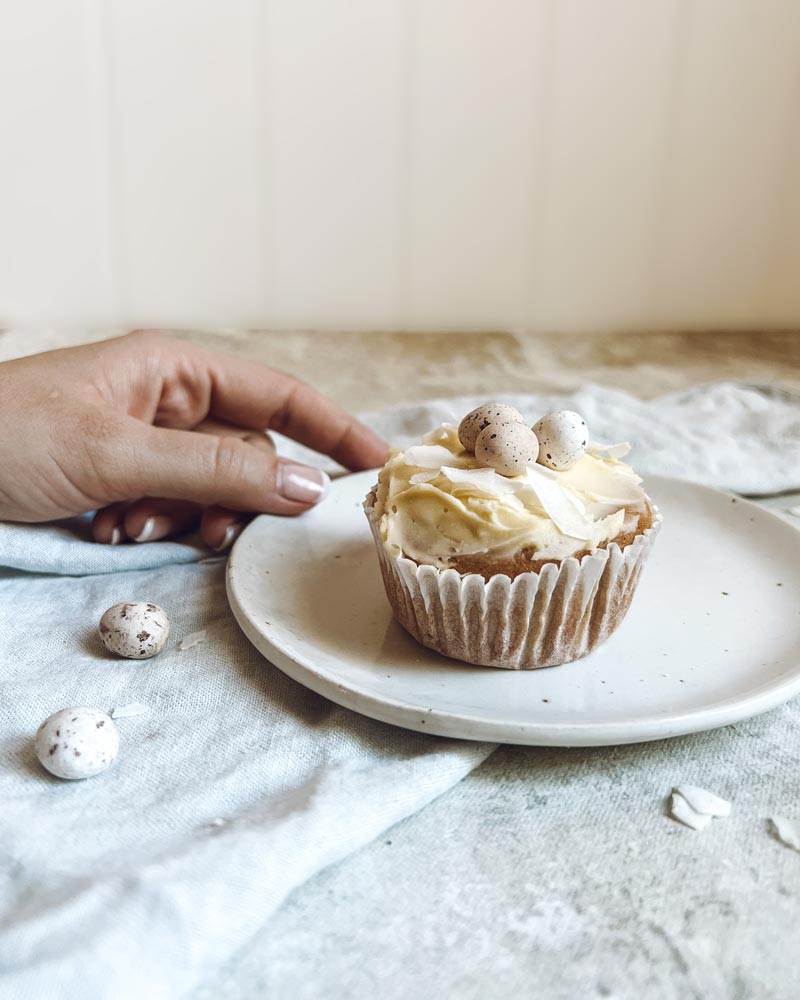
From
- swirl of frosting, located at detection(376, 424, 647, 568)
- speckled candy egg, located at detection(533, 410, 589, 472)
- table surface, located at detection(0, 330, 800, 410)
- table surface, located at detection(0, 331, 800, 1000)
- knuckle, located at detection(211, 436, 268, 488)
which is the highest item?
speckled candy egg, located at detection(533, 410, 589, 472)

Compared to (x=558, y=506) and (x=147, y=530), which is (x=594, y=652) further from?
(x=147, y=530)

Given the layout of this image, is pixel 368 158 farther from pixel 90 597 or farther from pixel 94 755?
pixel 94 755

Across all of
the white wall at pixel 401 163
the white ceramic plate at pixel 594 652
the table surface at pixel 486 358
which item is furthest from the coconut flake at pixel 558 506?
the white wall at pixel 401 163

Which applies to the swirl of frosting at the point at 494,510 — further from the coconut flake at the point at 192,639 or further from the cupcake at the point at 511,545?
the coconut flake at the point at 192,639

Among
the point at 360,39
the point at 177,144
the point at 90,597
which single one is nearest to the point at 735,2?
the point at 360,39

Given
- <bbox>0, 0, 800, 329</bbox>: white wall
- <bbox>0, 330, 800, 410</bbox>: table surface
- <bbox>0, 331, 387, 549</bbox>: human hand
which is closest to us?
<bbox>0, 331, 387, 549</bbox>: human hand

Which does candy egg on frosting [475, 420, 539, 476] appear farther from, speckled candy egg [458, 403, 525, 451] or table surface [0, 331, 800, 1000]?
table surface [0, 331, 800, 1000]

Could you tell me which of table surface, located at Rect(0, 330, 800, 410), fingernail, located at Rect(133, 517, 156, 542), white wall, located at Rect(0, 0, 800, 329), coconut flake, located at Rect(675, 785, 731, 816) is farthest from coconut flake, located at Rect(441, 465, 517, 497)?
white wall, located at Rect(0, 0, 800, 329)
